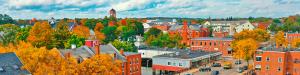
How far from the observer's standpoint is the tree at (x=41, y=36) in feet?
266

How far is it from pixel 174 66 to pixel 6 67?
37683 mm

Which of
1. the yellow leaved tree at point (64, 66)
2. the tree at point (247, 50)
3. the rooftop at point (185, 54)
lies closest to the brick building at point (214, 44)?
the rooftop at point (185, 54)

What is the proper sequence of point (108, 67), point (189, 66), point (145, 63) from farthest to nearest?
point (145, 63)
point (189, 66)
point (108, 67)

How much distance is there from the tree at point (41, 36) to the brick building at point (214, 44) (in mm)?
39252

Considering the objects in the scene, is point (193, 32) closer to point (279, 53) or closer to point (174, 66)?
point (174, 66)

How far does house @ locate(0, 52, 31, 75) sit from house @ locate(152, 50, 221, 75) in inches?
1319

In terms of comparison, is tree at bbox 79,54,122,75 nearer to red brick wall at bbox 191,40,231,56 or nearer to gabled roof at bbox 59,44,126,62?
gabled roof at bbox 59,44,126,62

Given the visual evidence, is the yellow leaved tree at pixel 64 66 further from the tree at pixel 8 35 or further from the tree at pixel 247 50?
the tree at pixel 8 35

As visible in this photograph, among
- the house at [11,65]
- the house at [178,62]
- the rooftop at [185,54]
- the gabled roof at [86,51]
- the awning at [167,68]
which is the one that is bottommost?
the awning at [167,68]

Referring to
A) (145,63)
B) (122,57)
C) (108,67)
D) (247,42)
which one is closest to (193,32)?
(145,63)

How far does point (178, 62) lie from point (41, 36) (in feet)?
98.1

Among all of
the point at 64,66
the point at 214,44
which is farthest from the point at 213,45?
the point at 64,66

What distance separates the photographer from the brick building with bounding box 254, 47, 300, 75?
6081 centimetres

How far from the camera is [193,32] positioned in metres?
122
